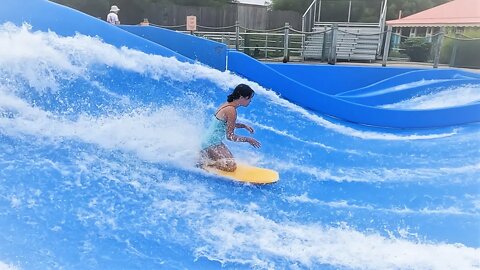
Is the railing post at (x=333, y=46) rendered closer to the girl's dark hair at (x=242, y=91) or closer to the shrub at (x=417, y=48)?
the shrub at (x=417, y=48)

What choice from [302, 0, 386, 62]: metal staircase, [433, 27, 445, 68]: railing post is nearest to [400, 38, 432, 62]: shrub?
[302, 0, 386, 62]: metal staircase

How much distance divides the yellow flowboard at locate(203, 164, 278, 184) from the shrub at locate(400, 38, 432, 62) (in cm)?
837

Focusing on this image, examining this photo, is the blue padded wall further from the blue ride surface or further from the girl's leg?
the girl's leg

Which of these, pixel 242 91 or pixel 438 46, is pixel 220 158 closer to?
pixel 242 91

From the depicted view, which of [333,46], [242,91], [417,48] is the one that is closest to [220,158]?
[242,91]

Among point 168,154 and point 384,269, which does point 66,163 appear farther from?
point 384,269

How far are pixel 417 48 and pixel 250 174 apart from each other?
8.75m

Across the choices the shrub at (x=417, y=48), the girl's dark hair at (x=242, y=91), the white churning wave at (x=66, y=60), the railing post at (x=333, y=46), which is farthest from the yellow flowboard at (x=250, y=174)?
the shrub at (x=417, y=48)

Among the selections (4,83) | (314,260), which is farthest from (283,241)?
(4,83)

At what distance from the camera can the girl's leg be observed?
13.8 ft

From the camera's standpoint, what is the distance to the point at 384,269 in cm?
288

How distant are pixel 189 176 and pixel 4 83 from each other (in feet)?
7.17

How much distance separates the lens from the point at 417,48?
1125 cm

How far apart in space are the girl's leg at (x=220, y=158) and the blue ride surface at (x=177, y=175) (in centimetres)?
18
